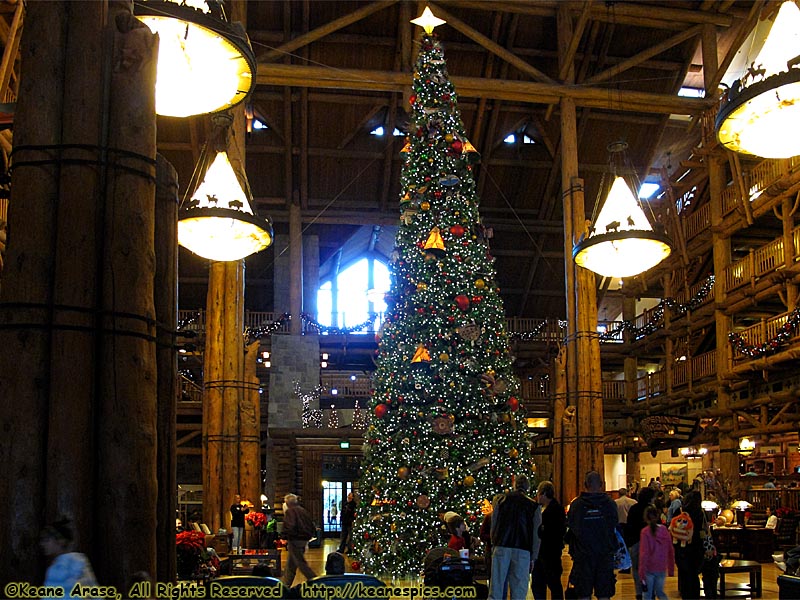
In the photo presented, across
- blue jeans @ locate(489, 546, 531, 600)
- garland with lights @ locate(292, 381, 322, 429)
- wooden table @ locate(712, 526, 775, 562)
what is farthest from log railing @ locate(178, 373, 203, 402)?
blue jeans @ locate(489, 546, 531, 600)

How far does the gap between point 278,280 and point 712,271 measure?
12.3m

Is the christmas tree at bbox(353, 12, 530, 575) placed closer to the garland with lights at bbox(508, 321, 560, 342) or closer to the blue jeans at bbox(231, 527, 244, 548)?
the blue jeans at bbox(231, 527, 244, 548)

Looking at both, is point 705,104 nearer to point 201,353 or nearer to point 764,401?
point 764,401

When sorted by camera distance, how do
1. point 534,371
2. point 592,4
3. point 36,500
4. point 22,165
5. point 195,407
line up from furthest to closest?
point 534,371, point 195,407, point 592,4, point 22,165, point 36,500

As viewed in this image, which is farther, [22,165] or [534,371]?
[534,371]

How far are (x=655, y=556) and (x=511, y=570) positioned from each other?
125 centimetres

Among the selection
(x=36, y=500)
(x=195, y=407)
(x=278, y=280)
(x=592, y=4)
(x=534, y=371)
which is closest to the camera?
(x=36, y=500)

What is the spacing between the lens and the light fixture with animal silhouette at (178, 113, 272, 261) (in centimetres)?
892

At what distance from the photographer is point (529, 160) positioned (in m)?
23.6

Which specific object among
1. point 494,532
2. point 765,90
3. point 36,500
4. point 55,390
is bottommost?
point 494,532

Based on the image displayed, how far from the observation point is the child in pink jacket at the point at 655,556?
23.5 feet

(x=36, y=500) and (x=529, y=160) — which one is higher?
(x=529, y=160)

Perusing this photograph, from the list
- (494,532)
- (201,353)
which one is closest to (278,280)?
(201,353)

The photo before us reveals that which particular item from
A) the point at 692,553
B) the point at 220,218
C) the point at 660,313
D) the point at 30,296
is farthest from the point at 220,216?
the point at 660,313
